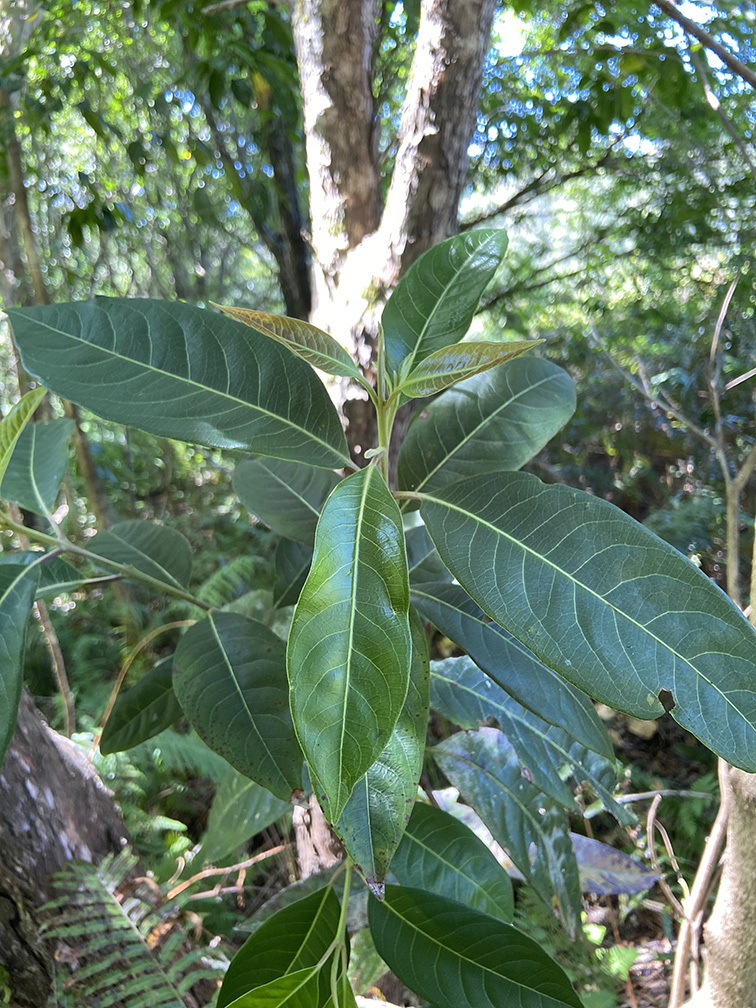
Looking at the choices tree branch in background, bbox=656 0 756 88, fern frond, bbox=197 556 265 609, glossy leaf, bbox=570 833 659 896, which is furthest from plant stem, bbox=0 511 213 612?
fern frond, bbox=197 556 265 609

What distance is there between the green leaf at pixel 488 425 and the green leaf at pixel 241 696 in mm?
254

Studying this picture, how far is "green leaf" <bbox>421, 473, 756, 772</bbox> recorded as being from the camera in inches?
16.4

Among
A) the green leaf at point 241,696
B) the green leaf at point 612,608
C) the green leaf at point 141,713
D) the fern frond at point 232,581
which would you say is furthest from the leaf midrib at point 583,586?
the fern frond at point 232,581

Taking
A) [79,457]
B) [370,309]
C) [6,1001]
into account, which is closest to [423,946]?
[6,1001]

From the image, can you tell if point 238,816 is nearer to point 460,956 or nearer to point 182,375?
point 460,956

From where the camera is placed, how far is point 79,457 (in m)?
2.24

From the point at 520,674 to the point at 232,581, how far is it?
8.24 ft

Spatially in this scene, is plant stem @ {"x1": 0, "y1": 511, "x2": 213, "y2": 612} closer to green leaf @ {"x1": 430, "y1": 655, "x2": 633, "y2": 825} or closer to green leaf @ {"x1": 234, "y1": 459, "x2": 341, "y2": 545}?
green leaf @ {"x1": 234, "y1": 459, "x2": 341, "y2": 545}

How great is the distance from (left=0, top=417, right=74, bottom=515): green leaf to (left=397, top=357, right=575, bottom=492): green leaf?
1.45 ft

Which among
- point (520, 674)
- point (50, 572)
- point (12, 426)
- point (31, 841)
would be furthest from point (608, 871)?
point (12, 426)

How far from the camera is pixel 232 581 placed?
117 inches

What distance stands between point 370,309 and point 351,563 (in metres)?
0.72

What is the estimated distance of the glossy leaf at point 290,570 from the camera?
84cm

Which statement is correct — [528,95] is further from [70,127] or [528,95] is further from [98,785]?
[98,785]
